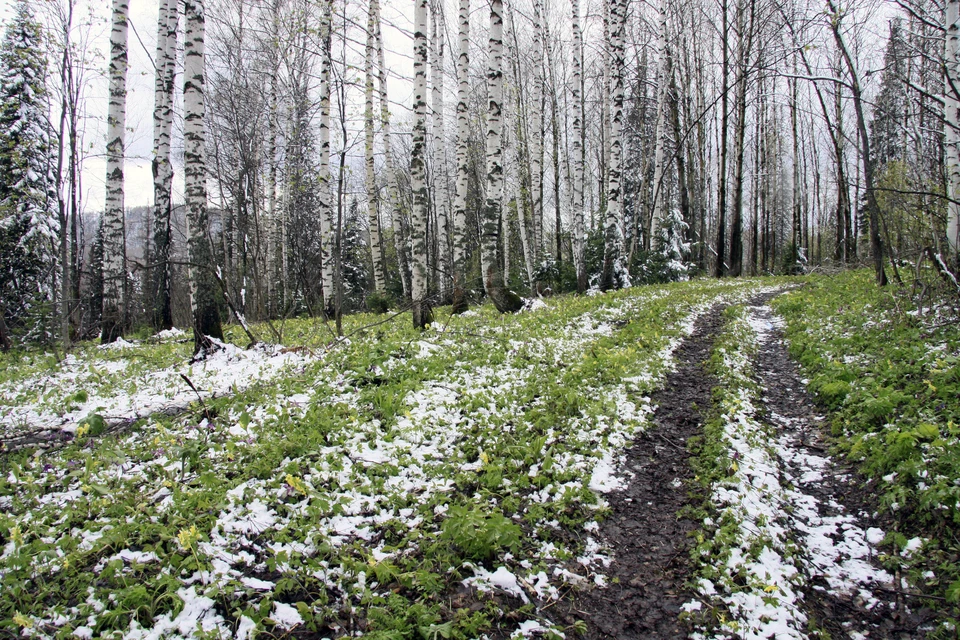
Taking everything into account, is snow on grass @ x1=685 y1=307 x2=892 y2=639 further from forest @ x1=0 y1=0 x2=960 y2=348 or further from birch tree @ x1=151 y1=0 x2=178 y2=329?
birch tree @ x1=151 y1=0 x2=178 y2=329

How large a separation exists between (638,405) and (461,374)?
2.43 meters

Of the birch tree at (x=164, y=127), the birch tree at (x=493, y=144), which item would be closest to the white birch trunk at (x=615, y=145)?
the birch tree at (x=493, y=144)

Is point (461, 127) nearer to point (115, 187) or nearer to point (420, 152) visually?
point (420, 152)

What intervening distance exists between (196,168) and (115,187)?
6702 mm

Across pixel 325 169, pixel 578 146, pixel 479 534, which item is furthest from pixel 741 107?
pixel 479 534

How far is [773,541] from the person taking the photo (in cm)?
357

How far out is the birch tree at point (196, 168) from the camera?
8.04 meters

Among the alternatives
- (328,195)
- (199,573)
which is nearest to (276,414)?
(199,573)

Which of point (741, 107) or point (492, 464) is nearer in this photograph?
point (492, 464)

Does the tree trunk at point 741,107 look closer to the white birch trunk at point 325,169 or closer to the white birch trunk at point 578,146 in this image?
the white birch trunk at point 578,146

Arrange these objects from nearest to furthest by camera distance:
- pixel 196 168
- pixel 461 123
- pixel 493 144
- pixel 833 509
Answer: pixel 833 509
pixel 196 168
pixel 493 144
pixel 461 123

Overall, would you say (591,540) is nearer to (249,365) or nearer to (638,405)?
(638,405)

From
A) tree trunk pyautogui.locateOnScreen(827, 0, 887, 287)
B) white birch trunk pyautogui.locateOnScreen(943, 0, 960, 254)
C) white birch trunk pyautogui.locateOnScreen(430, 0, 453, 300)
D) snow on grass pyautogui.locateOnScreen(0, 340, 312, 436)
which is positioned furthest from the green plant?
white birch trunk pyautogui.locateOnScreen(943, 0, 960, 254)

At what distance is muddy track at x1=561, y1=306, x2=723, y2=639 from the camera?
2.93m
